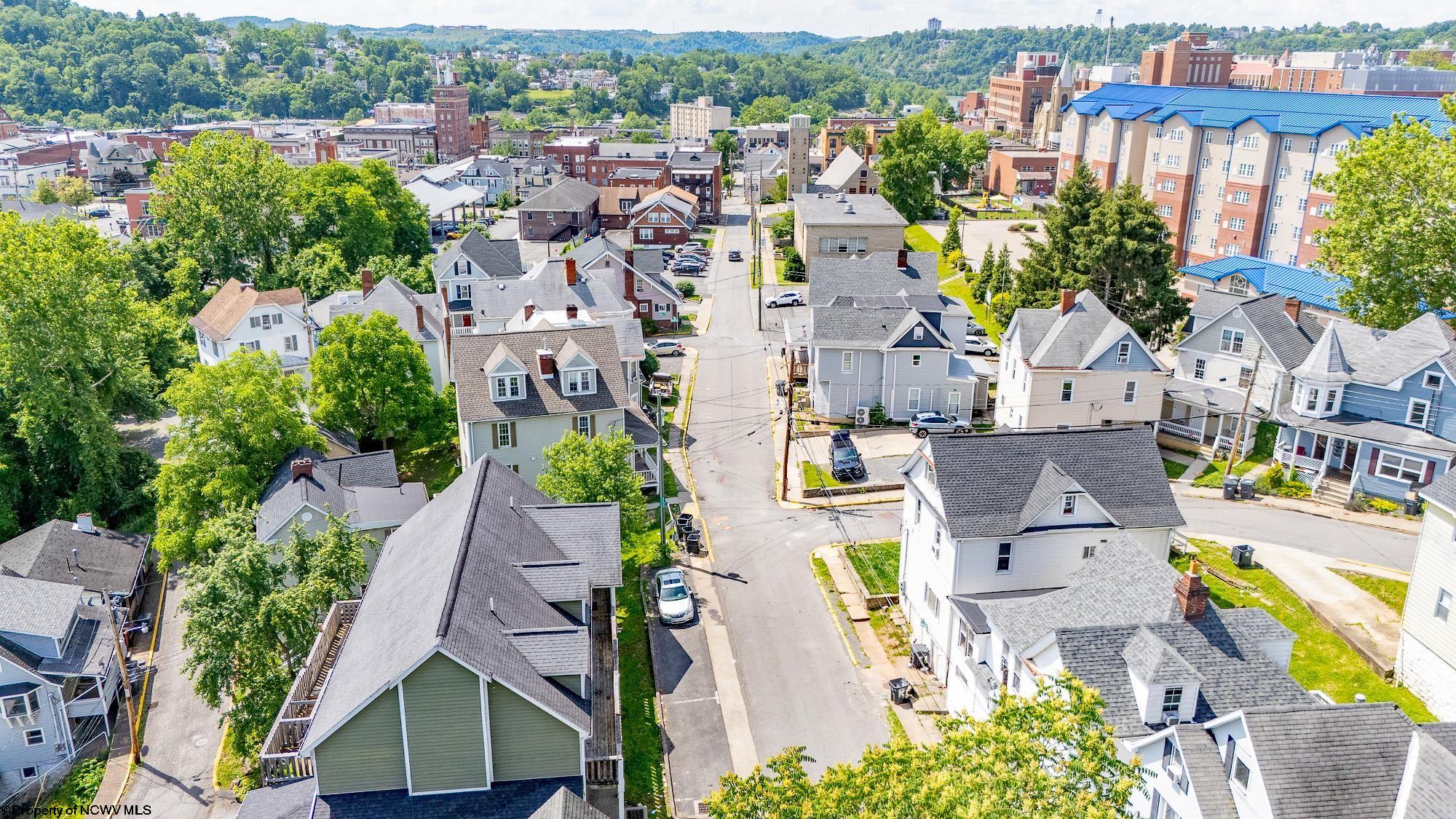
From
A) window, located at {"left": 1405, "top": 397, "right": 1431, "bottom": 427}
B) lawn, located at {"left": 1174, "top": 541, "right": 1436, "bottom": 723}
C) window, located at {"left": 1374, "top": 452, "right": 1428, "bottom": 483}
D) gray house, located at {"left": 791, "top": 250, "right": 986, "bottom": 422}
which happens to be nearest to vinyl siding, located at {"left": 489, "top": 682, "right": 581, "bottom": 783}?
lawn, located at {"left": 1174, "top": 541, "right": 1436, "bottom": 723}

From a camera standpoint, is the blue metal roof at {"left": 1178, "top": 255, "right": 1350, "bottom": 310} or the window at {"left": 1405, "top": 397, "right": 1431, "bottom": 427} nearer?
the window at {"left": 1405, "top": 397, "right": 1431, "bottom": 427}

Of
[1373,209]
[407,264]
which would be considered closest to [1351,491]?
[1373,209]

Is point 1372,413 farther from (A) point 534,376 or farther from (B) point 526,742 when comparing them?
(B) point 526,742

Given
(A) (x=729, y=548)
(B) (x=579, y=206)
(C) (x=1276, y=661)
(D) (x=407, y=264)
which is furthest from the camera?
(B) (x=579, y=206)

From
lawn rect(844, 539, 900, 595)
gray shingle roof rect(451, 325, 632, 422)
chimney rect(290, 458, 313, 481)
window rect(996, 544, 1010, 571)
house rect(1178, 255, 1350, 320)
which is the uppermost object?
house rect(1178, 255, 1350, 320)

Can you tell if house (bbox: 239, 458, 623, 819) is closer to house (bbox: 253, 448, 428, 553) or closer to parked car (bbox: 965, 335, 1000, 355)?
house (bbox: 253, 448, 428, 553)

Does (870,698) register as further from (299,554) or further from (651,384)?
(651,384)
